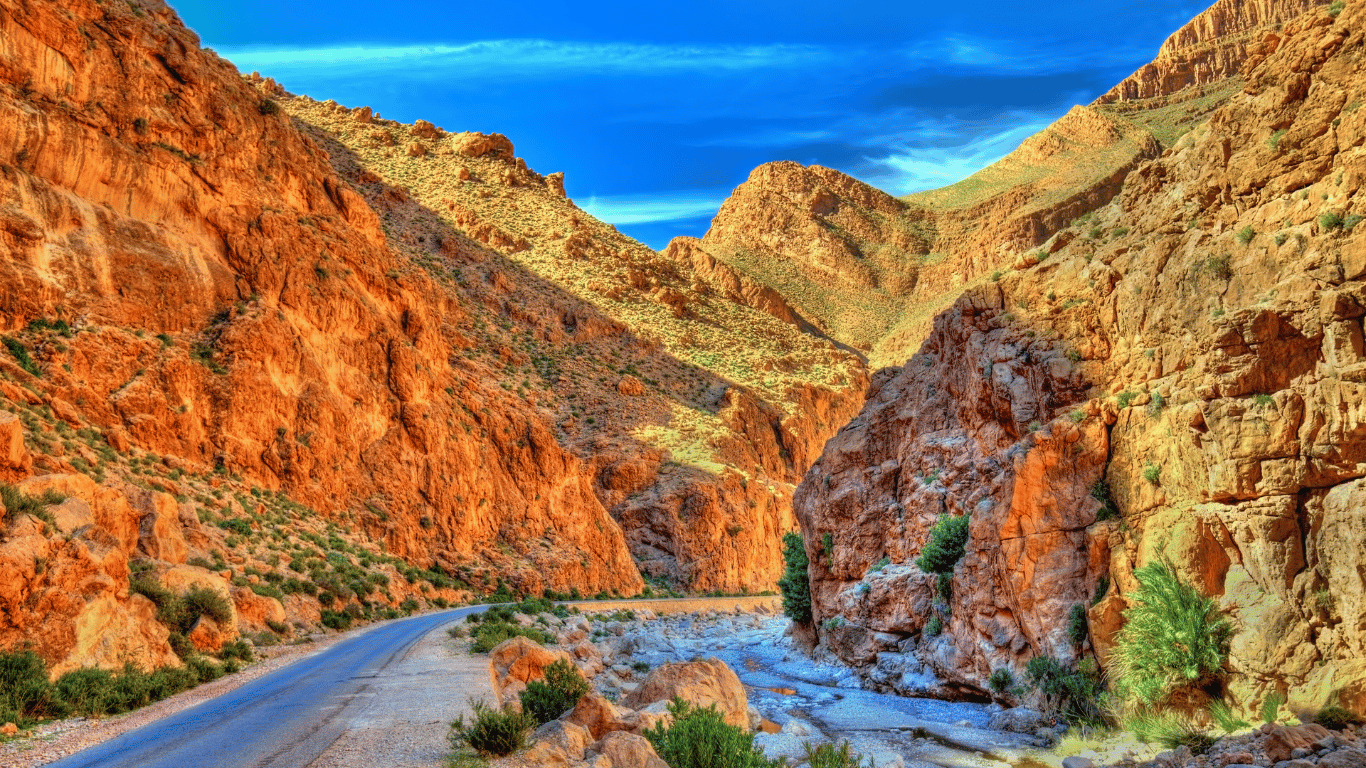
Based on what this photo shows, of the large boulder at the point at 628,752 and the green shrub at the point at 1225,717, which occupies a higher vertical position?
the large boulder at the point at 628,752

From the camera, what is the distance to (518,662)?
1530cm

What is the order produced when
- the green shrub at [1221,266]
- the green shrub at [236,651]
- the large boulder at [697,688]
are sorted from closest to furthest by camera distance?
the large boulder at [697,688] < the green shrub at [1221,266] < the green shrub at [236,651]

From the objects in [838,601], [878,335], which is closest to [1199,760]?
[838,601]

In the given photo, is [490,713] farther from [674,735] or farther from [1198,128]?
[1198,128]

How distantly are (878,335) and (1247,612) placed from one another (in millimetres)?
Result: 102457

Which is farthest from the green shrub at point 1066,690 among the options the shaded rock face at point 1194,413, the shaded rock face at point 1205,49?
the shaded rock face at point 1205,49

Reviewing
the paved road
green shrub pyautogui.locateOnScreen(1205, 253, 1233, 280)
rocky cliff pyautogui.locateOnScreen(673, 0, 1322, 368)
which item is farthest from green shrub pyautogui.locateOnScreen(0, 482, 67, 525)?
rocky cliff pyautogui.locateOnScreen(673, 0, 1322, 368)

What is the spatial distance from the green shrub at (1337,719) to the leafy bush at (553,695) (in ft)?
35.2

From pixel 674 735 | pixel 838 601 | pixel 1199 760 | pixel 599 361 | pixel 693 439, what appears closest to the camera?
pixel 674 735

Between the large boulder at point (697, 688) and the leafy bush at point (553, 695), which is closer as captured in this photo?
the leafy bush at point (553, 695)

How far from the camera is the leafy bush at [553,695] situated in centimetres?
1165

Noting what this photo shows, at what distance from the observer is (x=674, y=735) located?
957 cm

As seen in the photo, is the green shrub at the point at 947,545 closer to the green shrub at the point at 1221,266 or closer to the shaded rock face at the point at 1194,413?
the shaded rock face at the point at 1194,413

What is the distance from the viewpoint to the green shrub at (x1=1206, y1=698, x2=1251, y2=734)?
12.8 meters
